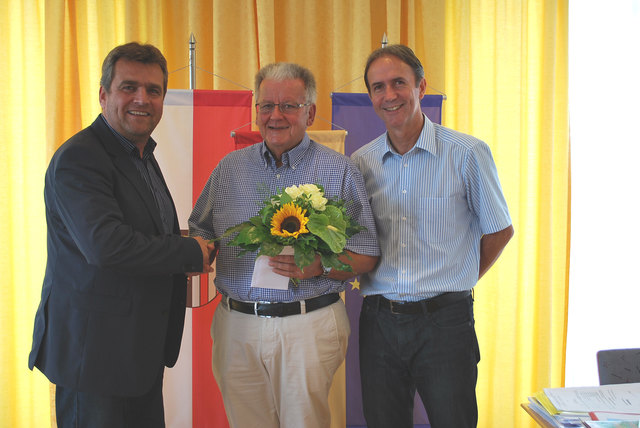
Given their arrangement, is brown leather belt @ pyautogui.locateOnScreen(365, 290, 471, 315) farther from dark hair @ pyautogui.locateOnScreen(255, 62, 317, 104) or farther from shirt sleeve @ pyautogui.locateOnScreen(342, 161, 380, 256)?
dark hair @ pyautogui.locateOnScreen(255, 62, 317, 104)

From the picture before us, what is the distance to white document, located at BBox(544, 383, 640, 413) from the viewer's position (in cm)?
168

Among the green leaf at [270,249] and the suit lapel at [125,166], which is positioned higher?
the suit lapel at [125,166]

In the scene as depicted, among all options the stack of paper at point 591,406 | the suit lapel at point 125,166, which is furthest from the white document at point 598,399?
the suit lapel at point 125,166

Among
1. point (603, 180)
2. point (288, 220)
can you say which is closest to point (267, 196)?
point (288, 220)

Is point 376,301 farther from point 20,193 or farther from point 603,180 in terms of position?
point 20,193

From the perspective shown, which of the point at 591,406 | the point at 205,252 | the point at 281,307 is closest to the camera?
the point at 591,406

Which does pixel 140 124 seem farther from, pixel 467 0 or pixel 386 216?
pixel 467 0

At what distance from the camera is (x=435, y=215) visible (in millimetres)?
2168

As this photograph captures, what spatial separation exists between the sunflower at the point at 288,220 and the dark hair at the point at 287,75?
599 millimetres

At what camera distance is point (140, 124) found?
1.96 m

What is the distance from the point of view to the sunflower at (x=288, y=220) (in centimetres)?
182

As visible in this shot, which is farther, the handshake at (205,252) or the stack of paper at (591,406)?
the handshake at (205,252)

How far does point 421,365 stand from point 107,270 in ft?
4.23

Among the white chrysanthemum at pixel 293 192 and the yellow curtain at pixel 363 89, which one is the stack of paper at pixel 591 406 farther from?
the yellow curtain at pixel 363 89
